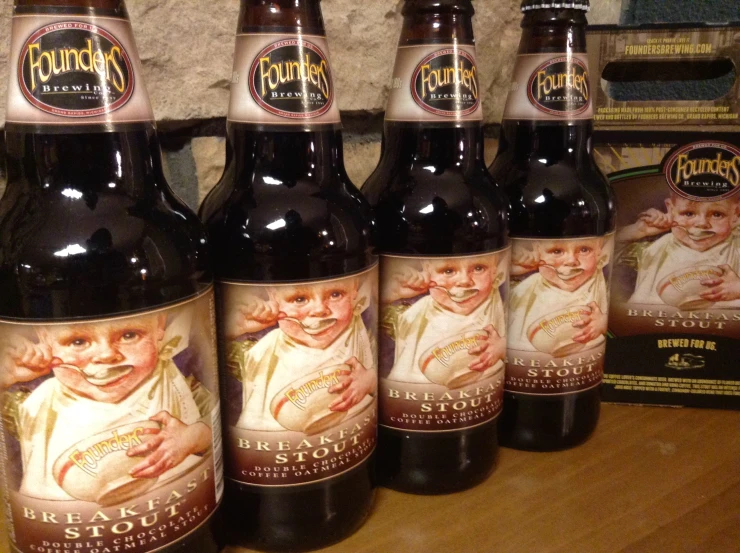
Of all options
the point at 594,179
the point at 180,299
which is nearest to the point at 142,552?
the point at 180,299

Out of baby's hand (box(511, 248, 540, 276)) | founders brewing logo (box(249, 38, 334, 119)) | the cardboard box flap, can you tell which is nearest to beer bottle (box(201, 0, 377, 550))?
founders brewing logo (box(249, 38, 334, 119))

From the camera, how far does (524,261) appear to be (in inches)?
29.0

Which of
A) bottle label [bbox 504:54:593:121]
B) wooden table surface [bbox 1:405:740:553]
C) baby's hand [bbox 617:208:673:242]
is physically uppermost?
bottle label [bbox 504:54:593:121]

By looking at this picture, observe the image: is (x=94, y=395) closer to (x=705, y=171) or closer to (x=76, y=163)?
(x=76, y=163)

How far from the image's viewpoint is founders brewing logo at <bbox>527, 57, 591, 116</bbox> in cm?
73

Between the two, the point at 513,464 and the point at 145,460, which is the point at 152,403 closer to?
the point at 145,460

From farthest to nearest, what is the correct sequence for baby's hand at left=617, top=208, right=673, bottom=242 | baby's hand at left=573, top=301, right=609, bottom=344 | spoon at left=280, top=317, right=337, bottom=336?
baby's hand at left=617, top=208, right=673, bottom=242 < baby's hand at left=573, top=301, right=609, bottom=344 < spoon at left=280, top=317, right=337, bottom=336

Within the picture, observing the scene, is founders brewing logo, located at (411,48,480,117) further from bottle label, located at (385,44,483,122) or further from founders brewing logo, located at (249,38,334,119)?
founders brewing logo, located at (249,38,334,119)

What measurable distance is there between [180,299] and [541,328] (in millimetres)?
410

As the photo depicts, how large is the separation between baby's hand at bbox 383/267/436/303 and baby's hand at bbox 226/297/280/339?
0.14 m

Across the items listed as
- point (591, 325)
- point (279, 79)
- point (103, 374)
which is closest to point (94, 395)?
point (103, 374)

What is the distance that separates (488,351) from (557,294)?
0.12 m

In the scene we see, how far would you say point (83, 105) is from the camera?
46cm

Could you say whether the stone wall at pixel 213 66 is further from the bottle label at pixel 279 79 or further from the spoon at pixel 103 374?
the spoon at pixel 103 374
